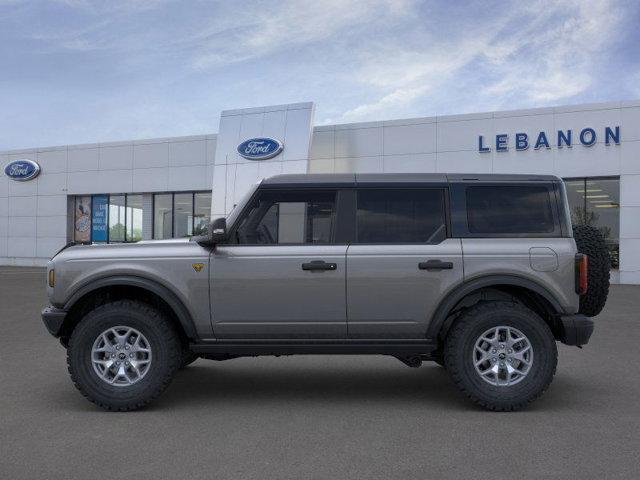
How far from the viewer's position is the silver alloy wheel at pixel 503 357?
525cm

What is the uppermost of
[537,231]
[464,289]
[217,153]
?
[217,153]

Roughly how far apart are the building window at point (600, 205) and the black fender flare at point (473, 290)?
17812mm

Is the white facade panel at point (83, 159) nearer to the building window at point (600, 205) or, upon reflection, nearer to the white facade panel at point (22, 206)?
the white facade panel at point (22, 206)

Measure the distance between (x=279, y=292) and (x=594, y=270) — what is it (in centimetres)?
267

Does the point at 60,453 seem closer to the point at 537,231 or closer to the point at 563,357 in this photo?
the point at 537,231

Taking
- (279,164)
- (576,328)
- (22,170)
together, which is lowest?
(576,328)

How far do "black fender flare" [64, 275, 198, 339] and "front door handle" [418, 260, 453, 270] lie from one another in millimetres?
1924

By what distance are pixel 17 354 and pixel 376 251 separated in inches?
195

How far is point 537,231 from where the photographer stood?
17.8 feet

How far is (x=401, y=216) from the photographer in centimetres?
544

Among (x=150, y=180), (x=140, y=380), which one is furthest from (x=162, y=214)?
(x=140, y=380)

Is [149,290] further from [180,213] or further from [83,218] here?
[83,218]

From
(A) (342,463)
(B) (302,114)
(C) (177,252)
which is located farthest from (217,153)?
(A) (342,463)

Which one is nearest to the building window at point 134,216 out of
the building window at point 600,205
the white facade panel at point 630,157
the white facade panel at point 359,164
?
the white facade panel at point 359,164
